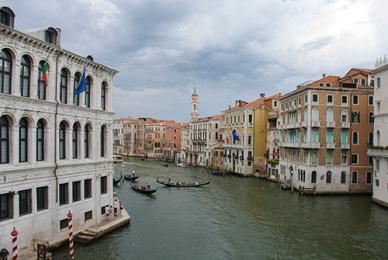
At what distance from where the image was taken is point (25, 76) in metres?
12.2

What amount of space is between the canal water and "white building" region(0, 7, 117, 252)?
167cm

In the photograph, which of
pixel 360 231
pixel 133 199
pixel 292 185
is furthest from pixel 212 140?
pixel 360 231

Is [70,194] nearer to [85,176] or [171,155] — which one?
[85,176]

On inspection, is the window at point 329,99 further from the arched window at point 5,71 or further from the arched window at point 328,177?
the arched window at point 5,71

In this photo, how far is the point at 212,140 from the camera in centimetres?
5781

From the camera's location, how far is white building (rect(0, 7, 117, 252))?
11594 millimetres

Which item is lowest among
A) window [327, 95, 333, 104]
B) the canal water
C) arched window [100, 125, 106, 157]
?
the canal water

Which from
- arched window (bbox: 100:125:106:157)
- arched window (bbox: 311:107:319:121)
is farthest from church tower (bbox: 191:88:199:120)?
arched window (bbox: 100:125:106:157)

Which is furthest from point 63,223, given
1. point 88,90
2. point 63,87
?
point 88,90

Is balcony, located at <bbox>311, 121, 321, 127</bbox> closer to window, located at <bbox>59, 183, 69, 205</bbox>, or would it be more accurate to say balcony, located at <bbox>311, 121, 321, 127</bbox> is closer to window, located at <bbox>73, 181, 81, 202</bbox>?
window, located at <bbox>73, 181, 81, 202</bbox>

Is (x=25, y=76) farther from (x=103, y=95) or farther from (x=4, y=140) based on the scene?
(x=103, y=95)


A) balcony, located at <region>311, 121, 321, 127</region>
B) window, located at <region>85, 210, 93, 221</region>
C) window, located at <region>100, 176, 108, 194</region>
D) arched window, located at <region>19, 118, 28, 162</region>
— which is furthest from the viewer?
balcony, located at <region>311, 121, 321, 127</region>

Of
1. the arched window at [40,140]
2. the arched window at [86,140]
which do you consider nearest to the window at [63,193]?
the arched window at [40,140]

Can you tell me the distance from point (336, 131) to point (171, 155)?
5063 cm
